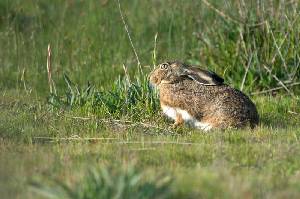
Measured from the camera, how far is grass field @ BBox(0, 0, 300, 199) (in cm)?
507

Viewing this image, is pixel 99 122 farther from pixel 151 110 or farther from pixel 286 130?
pixel 286 130

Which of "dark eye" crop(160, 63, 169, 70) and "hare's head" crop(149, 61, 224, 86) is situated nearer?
"hare's head" crop(149, 61, 224, 86)

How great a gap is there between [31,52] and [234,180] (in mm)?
6336

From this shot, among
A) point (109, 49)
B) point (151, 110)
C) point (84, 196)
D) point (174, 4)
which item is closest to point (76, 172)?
point (84, 196)

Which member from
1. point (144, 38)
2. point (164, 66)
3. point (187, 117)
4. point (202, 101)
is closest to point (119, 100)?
point (164, 66)

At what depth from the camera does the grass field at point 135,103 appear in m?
5.07

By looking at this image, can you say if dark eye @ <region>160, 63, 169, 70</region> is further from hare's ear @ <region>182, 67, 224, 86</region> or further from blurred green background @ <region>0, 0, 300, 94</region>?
blurred green background @ <region>0, 0, 300, 94</region>

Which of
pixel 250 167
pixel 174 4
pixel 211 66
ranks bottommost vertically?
pixel 250 167

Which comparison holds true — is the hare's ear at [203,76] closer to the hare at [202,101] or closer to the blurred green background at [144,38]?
the hare at [202,101]

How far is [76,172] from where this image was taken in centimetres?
537

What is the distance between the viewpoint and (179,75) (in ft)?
26.1

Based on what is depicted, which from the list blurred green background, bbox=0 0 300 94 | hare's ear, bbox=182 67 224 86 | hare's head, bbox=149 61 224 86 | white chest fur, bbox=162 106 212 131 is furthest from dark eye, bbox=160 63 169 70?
blurred green background, bbox=0 0 300 94

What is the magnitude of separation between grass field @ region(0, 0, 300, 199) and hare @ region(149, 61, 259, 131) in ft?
0.71

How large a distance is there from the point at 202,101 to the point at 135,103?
0.90m
